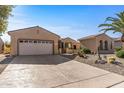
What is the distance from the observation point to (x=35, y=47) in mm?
24016

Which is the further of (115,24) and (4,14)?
(115,24)

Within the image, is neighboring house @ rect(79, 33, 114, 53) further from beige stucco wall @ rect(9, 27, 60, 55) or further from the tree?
the tree

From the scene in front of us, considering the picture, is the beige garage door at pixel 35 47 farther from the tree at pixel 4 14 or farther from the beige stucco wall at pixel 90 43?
the beige stucco wall at pixel 90 43

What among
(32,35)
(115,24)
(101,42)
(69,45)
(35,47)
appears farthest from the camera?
(69,45)

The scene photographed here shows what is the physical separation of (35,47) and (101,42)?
434 inches

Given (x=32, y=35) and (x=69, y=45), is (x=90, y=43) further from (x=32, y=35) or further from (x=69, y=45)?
(x=32, y=35)

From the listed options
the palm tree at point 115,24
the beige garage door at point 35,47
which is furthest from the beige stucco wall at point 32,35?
the palm tree at point 115,24

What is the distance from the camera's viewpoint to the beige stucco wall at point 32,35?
22.9 meters

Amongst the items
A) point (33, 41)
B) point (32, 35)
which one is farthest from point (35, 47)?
point (32, 35)

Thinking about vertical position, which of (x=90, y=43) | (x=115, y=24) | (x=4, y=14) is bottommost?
(x=90, y=43)

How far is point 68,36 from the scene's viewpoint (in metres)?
32.5
